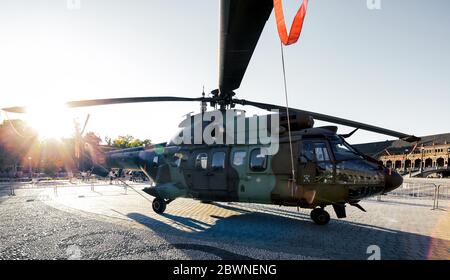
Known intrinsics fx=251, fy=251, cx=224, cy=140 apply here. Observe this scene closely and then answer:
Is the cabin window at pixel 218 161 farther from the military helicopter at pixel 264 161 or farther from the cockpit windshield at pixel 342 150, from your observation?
the cockpit windshield at pixel 342 150

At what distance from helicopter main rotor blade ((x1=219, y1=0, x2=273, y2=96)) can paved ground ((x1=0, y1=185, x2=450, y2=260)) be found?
3.71 meters

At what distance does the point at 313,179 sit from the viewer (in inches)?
277

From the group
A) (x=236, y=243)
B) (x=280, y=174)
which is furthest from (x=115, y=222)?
(x=280, y=174)

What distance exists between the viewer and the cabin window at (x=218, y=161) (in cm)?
857

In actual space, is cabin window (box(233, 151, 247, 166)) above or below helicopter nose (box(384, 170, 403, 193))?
above

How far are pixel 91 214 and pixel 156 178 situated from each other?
105 inches

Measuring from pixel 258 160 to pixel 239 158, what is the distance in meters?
0.68

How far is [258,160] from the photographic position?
792cm

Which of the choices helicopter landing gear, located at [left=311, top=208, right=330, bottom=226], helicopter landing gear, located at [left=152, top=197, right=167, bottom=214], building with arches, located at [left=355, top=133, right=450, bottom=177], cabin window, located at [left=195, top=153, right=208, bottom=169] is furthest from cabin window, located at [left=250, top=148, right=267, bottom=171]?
building with arches, located at [left=355, top=133, right=450, bottom=177]

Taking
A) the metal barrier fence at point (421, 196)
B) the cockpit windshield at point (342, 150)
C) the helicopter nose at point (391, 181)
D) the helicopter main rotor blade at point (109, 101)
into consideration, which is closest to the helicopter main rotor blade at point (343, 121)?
the cockpit windshield at point (342, 150)

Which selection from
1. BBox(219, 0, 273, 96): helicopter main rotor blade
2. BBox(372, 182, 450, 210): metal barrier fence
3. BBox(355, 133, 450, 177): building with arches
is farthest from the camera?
BBox(355, 133, 450, 177): building with arches

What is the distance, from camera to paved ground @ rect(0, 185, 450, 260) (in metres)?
5.18

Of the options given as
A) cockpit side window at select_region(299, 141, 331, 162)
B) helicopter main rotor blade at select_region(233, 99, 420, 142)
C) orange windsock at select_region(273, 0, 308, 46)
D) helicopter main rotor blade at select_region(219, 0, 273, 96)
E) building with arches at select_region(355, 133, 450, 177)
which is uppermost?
helicopter main rotor blade at select_region(219, 0, 273, 96)

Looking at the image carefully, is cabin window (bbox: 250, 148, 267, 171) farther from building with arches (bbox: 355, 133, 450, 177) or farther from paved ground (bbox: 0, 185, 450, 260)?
building with arches (bbox: 355, 133, 450, 177)
